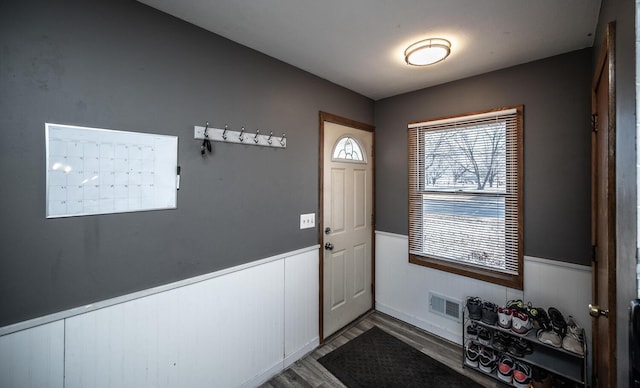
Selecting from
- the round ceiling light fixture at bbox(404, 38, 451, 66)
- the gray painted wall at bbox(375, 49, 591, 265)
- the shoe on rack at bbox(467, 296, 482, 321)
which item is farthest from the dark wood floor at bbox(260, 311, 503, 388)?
the round ceiling light fixture at bbox(404, 38, 451, 66)

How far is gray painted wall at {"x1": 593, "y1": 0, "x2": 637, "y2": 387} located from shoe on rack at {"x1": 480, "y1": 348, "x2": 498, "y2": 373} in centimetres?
147

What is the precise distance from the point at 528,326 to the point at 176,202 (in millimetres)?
2630

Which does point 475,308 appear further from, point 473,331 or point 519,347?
point 519,347

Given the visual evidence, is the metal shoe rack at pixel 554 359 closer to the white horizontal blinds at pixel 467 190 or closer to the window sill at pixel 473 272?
the window sill at pixel 473 272

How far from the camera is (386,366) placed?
2.21m

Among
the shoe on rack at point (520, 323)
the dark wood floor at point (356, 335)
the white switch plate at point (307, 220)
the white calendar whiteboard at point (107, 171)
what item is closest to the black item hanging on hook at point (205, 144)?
the white calendar whiteboard at point (107, 171)

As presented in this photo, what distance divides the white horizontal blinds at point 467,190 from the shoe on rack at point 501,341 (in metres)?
0.51

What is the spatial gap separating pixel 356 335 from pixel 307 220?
1.33 m

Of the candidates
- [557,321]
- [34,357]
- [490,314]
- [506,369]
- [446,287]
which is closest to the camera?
[34,357]

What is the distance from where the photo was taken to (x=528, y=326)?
6.38 feet

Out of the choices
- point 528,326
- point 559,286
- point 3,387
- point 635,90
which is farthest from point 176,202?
point 559,286

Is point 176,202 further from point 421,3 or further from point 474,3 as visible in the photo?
point 474,3

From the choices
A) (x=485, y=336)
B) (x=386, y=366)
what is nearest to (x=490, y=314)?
(x=485, y=336)

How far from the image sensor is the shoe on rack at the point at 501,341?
6.73 ft
